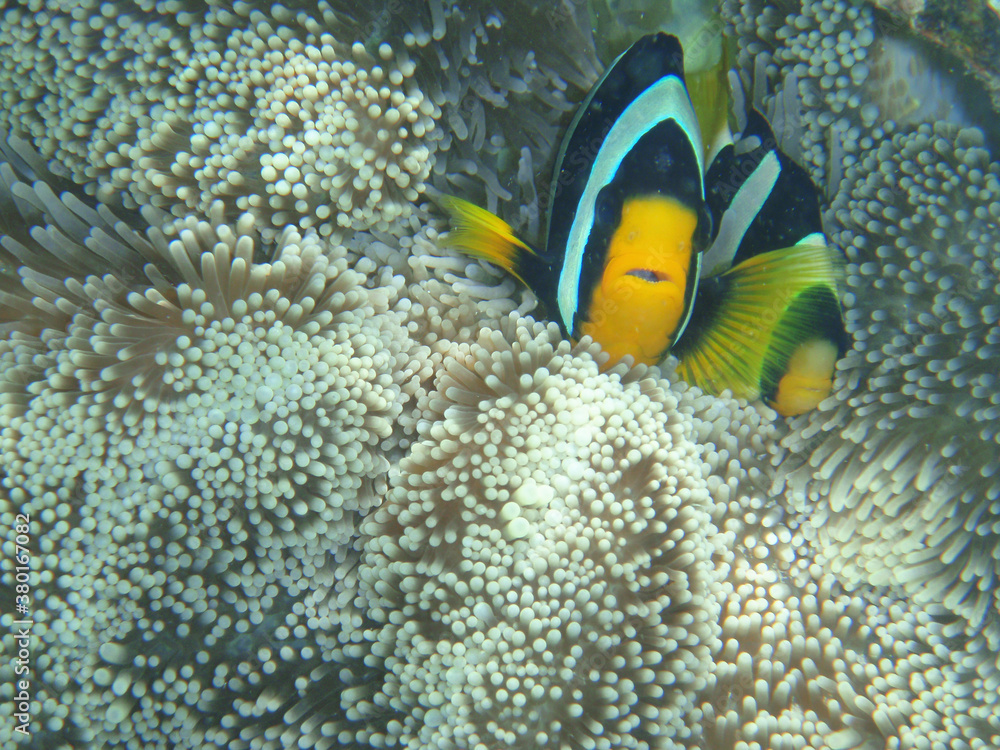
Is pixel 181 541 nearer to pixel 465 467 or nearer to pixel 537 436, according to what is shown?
pixel 465 467

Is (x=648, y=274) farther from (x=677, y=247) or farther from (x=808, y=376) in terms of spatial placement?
(x=808, y=376)

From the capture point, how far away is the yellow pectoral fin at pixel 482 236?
1.08 meters

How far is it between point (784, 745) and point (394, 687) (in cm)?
58

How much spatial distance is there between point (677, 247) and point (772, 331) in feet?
1.13

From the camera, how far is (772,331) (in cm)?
120

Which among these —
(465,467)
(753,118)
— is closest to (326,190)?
(465,467)

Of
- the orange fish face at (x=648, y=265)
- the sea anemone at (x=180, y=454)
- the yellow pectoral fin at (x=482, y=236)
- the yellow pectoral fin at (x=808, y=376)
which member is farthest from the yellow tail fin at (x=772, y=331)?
the sea anemone at (x=180, y=454)

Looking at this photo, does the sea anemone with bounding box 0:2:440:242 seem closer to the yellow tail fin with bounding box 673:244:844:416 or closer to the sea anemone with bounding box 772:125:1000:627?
the yellow tail fin with bounding box 673:244:844:416

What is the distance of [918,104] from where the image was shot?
109cm
